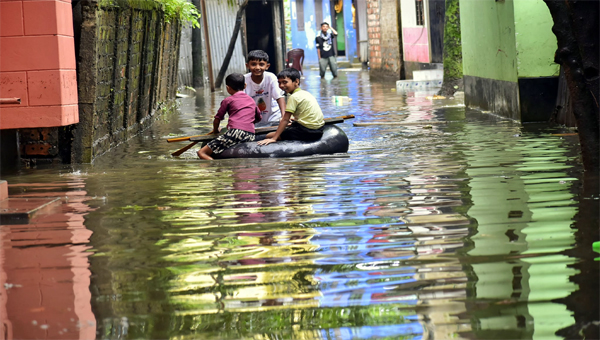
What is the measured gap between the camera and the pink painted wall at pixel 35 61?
9.05 m

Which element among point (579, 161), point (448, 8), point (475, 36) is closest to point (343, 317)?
point (579, 161)

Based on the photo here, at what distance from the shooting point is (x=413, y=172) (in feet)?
26.4

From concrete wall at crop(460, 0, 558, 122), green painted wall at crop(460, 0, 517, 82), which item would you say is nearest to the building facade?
green painted wall at crop(460, 0, 517, 82)

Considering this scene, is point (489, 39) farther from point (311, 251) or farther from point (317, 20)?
point (317, 20)

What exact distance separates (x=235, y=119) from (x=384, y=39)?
59.8ft

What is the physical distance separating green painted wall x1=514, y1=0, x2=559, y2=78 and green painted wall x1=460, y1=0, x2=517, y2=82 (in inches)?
7.5

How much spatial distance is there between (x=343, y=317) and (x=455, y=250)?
127 centimetres

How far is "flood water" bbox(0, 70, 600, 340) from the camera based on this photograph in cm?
370

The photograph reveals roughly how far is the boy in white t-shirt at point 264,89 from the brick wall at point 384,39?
15.4m

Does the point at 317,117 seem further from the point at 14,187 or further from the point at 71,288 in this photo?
the point at 71,288

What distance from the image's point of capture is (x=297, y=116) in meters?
10.2

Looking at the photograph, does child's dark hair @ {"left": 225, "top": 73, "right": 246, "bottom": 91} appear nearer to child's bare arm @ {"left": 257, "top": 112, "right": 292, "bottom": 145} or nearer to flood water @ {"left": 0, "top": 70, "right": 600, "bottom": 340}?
child's bare arm @ {"left": 257, "top": 112, "right": 292, "bottom": 145}

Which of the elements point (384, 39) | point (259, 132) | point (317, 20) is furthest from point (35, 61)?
point (317, 20)

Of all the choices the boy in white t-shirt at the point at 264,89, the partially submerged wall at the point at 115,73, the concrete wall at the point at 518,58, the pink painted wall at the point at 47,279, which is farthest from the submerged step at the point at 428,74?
the pink painted wall at the point at 47,279
